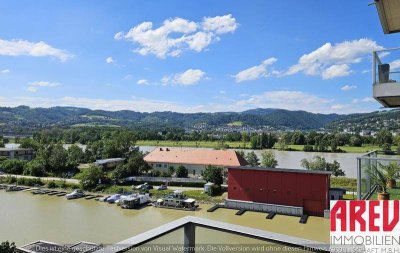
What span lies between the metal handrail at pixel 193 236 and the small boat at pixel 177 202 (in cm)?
1374

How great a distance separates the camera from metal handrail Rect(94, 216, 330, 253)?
3.61 feet

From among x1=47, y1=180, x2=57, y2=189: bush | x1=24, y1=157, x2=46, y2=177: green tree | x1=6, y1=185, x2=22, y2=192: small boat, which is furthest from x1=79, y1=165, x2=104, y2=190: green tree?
x1=24, y1=157, x2=46, y2=177: green tree

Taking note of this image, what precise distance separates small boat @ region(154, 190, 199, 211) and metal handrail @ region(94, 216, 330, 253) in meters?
13.7

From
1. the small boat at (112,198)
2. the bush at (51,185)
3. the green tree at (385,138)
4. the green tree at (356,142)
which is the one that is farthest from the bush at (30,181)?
the green tree at (356,142)

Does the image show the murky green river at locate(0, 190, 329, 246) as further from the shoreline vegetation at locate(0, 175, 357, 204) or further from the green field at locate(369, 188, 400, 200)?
the green field at locate(369, 188, 400, 200)

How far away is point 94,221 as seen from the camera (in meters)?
13.1

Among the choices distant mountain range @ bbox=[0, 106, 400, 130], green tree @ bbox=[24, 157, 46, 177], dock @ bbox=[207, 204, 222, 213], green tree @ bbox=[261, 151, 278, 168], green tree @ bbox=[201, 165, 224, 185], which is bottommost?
dock @ bbox=[207, 204, 222, 213]

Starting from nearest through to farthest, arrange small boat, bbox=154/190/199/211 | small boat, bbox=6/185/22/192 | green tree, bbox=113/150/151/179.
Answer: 1. small boat, bbox=154/190/199/211
2. small boat, bbox=6/185/22/192
3. green tree, bbox=113/150/151/179

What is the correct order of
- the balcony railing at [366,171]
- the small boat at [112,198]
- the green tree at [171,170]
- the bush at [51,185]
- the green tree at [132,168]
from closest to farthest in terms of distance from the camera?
the balcony railing at [366,171] → the small boat at [112,198] → the bush at [51,185] → the green tree at [132,168] → the green tree at [171,170]

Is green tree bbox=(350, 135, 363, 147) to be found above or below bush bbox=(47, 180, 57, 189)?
above

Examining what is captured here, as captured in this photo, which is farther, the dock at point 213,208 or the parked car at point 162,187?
the parked car at point 162,187

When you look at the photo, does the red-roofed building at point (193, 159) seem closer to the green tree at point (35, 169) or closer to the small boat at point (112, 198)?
the small boat at point (112, 198)

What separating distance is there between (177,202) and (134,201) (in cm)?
204

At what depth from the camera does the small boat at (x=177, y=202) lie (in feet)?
49.0
